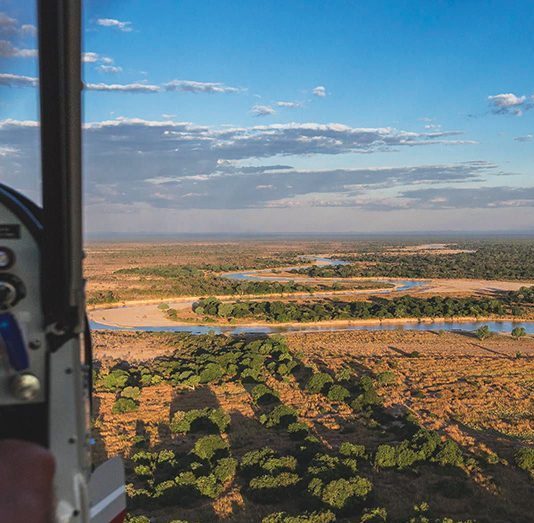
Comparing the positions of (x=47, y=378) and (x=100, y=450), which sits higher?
(x=47, y=378)

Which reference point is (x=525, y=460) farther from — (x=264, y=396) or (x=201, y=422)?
(x=264, y=396)

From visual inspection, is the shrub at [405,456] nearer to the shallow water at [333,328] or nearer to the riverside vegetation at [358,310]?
the shallow water at [333,328]

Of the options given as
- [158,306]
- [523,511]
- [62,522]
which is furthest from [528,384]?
[158,306]

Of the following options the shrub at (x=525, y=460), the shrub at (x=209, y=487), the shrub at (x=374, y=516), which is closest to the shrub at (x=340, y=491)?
the shrub at (x=374, y=516)

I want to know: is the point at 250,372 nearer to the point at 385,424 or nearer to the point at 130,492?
the point at 385,424

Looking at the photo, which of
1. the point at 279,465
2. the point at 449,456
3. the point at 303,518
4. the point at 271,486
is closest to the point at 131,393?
the point at 279,465

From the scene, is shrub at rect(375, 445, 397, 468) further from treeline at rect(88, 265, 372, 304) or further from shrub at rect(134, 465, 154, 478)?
treeline at rect(88, 265, 372, 304)

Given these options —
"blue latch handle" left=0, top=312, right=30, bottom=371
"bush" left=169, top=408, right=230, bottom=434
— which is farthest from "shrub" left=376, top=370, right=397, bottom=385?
"blue latch handle" left=0, top=312, right=30, bottom=371
